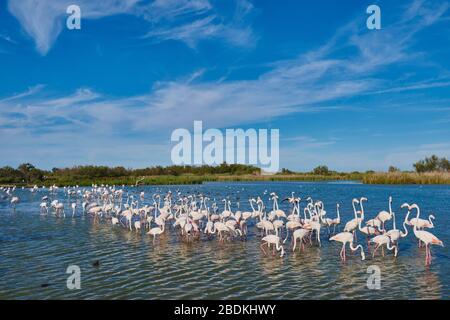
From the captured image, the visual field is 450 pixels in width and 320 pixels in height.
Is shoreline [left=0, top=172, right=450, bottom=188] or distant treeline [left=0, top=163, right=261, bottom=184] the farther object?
distant treeline [left=0, top=163, right=261, bottom=184]

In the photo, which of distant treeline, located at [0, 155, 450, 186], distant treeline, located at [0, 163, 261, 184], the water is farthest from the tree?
the water

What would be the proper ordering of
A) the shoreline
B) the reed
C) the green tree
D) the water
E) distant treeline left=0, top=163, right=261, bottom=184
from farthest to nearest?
the green tree → distant treeline left=0, top=163, right=261, bottom=184 → the shoreline → the reed → the water

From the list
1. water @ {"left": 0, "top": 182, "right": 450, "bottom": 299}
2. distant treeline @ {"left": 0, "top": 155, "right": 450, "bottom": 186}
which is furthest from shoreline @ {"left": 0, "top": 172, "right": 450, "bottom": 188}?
water @ {"left": 0, "top": 182, "right": 450, "bottom": 299}

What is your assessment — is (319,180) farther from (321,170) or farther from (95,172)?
(95,172)

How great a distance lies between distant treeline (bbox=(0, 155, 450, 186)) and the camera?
52.3 metres

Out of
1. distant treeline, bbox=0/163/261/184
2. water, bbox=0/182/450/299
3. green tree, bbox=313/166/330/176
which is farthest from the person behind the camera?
green tree, bbox=313/166/330/176

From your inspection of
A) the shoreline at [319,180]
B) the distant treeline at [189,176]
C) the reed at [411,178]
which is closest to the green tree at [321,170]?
the distant treeline at [189,176]

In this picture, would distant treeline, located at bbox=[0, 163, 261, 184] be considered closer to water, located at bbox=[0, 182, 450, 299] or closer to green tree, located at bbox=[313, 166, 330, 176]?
green tree, located at bbox=[313, 166, 330, 176]

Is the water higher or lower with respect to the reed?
lower

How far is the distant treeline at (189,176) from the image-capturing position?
2061 inches

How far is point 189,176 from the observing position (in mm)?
75750

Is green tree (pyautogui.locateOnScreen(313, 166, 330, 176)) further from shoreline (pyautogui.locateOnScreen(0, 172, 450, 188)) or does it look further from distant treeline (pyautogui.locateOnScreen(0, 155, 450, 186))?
shoreline (pyautogui.locateOnScreen(0, 172, 450, 188))

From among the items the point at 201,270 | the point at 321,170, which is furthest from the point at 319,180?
the point at 201,270
